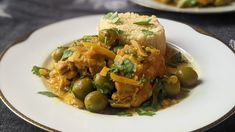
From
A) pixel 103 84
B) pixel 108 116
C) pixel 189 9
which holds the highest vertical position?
pixel 189 9

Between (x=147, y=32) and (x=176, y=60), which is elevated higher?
(x=147, y=32)

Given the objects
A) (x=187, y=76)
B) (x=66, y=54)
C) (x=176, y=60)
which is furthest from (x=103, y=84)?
(x=176, y=60)

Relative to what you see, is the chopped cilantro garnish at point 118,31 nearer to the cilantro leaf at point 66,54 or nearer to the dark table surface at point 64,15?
the cilantro leaf at point 66,54

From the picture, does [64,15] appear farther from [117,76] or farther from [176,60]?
[117,76]

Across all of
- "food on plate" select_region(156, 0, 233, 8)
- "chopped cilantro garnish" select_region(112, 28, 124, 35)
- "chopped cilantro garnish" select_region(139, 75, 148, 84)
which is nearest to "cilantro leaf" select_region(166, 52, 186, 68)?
"chopped cilantro garnish" select_region(112, 28, 124, 35)

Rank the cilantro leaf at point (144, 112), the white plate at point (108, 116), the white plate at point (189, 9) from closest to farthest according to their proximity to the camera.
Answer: the white plate at point (108, 116) → the cilantro leaf at point (144, 112) → the white plate at point (189, 9)

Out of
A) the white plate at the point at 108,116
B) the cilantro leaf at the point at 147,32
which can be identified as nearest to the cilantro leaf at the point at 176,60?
the white plate at the point at 108,116
